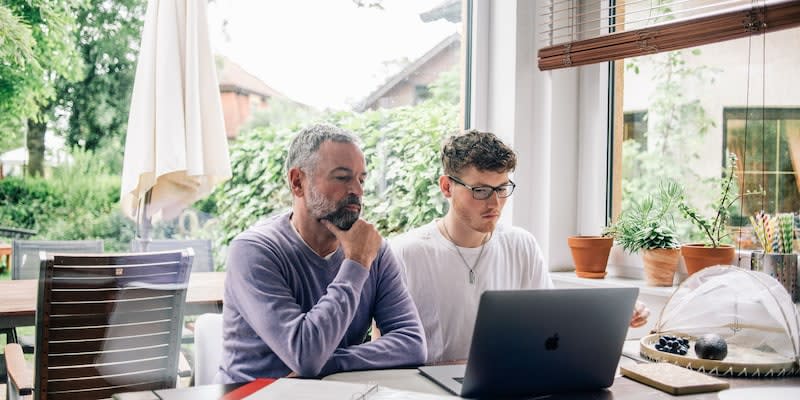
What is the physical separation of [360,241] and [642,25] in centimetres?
161

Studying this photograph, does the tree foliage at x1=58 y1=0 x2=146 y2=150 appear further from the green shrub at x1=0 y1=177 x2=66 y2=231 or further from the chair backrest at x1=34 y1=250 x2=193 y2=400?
the chair backrest at x1=34 y1=250 x2=193 y2=400

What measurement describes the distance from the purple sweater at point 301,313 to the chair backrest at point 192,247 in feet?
3.26

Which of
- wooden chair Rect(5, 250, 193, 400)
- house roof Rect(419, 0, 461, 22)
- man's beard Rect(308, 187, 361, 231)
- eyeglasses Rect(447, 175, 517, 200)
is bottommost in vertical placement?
wooden chair Rect(5, 250, 193, 400)

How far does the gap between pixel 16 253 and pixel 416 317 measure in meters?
1.51

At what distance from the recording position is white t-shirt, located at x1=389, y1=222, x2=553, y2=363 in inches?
98.0

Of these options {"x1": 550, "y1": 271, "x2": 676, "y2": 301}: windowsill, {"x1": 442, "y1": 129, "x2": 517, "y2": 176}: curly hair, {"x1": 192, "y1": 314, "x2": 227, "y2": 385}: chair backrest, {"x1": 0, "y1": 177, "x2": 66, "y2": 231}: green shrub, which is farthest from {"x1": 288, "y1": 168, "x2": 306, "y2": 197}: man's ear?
{"x1": 550, "y1": 271, "x2": 676, "y2": 301}: windowsill

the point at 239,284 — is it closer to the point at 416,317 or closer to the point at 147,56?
the point at 416,317

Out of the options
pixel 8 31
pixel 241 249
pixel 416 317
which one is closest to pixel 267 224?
pixel 241 249

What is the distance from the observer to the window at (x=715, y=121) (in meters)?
2.56

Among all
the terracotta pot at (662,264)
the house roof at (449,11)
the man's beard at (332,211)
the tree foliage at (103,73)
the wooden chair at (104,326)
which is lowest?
the wooden chair at (104,326)

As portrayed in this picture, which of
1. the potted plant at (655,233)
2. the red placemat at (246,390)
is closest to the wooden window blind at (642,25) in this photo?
the potted plant at (655,233)

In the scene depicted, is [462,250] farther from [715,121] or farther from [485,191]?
[715,121]

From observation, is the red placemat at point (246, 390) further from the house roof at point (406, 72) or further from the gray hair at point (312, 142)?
the house roof at point (406, 72)

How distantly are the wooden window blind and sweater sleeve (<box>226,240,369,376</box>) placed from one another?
4.73 ft
